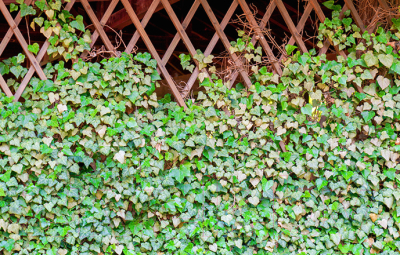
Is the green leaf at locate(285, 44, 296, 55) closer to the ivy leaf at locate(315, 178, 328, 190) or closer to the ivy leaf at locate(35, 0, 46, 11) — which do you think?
the ivy leaf at locate(315, 178, 328, 190)

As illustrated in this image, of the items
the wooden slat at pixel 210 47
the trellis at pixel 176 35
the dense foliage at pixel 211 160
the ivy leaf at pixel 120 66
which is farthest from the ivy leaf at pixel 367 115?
the ivy leaf at pixel 120 66

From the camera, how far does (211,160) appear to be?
2152 millimetres

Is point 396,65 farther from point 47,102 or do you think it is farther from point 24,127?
point 24,127

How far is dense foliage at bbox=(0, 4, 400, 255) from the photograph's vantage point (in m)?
2.00

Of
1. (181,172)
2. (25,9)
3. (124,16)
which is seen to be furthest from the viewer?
(124,16)

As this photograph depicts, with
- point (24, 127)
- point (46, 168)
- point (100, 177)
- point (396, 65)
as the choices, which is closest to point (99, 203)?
point (100, 177)

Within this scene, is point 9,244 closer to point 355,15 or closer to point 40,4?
point 40,4

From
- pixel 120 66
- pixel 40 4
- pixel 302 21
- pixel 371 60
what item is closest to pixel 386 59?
pixel 371 60

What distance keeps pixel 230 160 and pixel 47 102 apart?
1.18 m

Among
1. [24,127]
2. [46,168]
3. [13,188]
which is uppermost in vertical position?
[24,127]

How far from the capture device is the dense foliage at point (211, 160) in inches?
78.9

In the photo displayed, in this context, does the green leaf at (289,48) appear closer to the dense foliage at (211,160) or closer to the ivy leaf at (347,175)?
the dense foliage at (211,160)

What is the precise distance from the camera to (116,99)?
2066 millimetres

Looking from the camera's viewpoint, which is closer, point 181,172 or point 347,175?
point 181,172
